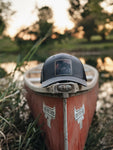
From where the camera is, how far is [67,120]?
3.29 m

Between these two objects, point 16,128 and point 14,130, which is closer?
point 16,128

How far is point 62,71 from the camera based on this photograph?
11.2 feet

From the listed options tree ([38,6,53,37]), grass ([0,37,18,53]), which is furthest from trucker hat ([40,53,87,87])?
grass ([0,37,18,53])

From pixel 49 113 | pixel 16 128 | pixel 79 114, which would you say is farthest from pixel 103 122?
pixel 16 128

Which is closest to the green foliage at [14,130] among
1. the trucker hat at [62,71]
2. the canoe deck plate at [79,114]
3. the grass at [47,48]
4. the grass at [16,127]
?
the grass at [16,127]

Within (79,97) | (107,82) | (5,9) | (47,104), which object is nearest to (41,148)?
(47,104)

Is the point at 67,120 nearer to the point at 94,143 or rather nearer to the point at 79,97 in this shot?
the point at 79,97

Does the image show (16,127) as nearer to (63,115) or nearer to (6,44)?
(63,115)

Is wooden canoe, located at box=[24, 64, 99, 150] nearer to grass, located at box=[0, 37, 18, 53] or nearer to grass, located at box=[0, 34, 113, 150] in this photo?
grass, located at box=[0, 34, 113, 150]

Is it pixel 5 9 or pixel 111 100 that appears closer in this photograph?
pixel 111 100

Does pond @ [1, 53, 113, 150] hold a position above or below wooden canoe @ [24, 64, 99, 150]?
below

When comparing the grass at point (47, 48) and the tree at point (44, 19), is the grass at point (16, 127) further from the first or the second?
the tree at point (44, 19)

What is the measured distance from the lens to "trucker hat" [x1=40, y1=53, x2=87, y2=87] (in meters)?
3.33

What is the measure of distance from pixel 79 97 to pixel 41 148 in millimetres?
1150
